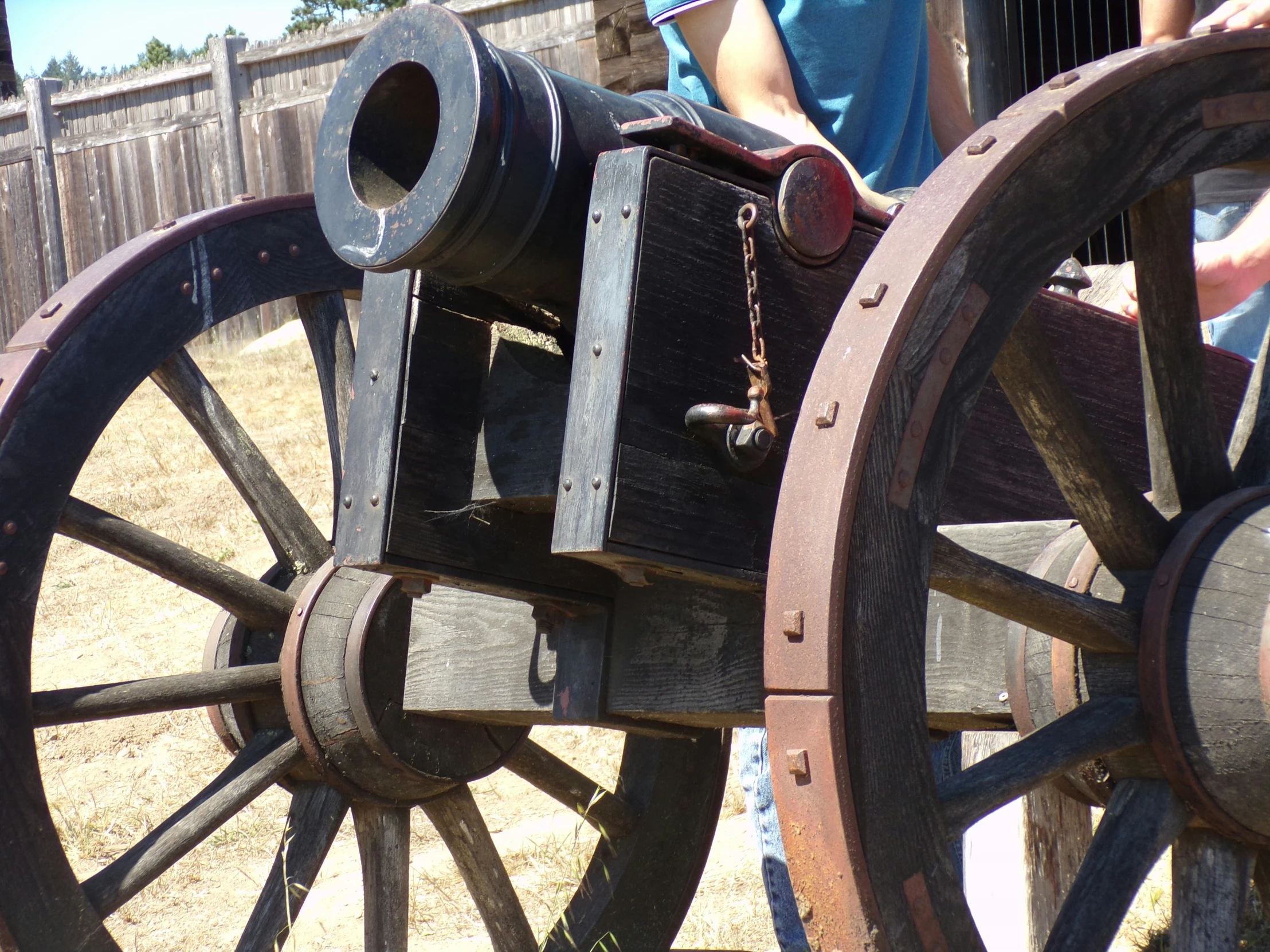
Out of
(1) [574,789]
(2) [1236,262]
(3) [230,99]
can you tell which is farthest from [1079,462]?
(3) [230,99]

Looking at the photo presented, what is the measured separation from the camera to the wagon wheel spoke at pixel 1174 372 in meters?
1.72

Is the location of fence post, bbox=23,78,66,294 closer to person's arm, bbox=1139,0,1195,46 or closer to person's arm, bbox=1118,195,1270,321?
person's arm, bbox=1139,0,1195,46

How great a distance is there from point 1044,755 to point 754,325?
594mm

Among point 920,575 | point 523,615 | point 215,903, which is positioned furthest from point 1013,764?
point 215,903

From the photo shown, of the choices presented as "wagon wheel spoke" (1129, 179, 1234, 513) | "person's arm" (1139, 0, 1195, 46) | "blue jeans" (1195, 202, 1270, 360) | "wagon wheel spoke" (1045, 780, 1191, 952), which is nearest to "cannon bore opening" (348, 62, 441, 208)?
"wagon wheel spoke" (1129, 179, 1234, 513)

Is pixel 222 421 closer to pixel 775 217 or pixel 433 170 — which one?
pixel 433 170

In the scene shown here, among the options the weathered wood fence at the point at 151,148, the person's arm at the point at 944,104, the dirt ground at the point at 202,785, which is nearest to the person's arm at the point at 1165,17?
the person's arm at the point at 944,104

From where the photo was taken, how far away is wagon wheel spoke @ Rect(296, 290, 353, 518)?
271 cm

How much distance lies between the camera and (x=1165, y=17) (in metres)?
2.75

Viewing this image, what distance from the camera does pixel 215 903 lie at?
3.71m

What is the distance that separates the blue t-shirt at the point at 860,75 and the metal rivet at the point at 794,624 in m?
1.37

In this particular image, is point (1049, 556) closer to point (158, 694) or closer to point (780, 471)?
point (780, 471)

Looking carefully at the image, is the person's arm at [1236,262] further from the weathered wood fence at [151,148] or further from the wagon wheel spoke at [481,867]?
the weathered wood fence at [151,148]

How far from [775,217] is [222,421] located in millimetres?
1421
